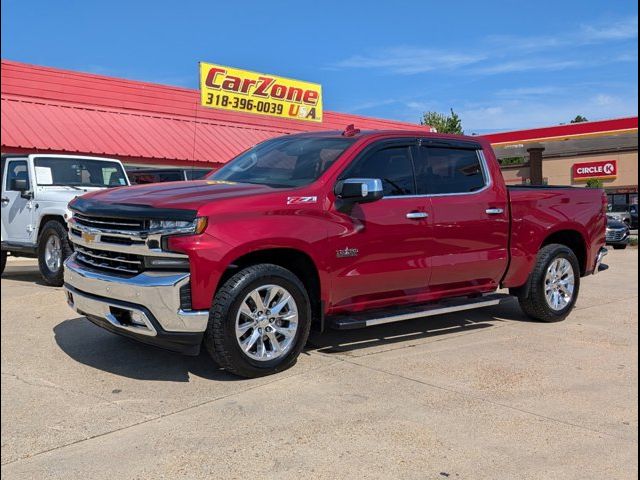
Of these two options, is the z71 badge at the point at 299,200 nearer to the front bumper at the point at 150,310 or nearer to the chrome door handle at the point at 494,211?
the front bumper at the point at 150,310

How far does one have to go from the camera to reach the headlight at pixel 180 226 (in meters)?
4.22

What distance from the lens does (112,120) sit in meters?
18.2

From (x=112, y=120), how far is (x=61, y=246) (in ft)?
35.5

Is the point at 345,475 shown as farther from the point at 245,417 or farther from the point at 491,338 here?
the point at 491,338

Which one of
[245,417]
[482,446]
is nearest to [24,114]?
[245,417]

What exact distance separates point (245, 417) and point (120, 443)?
2.51 feet

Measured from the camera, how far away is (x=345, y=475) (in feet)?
10.4

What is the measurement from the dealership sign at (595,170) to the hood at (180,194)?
35704 mm

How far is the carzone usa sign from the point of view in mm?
21453

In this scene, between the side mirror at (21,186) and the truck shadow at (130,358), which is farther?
the side mirror at (21,186)

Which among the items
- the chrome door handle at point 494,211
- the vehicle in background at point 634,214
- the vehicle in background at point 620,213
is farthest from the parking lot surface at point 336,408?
the vehicle in background at point 634,214

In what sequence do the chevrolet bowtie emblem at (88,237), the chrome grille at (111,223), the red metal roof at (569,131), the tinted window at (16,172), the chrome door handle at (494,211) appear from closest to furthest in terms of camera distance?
the chrome grille at (111,223), the chevrolet bowtie emblem at (88,237), the chrome door handle at (494,211), the tinted window at (16,172), the red metal roof at (569,131)

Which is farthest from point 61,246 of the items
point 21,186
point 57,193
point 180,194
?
point 180,194

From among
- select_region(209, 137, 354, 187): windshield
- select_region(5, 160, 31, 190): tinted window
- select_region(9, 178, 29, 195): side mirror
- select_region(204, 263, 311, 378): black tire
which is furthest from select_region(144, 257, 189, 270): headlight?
select_region(5, 160, 31, 190): tinted window
